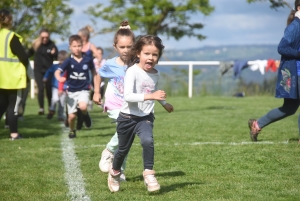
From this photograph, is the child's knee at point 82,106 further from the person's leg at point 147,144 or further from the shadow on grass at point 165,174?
the person's leg at point 147,144

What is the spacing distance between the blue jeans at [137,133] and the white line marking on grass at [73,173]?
452mm

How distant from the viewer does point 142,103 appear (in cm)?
664

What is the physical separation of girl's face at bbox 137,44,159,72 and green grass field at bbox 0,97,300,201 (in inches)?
46.3

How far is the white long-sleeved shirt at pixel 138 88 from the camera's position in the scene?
6484 millimetres

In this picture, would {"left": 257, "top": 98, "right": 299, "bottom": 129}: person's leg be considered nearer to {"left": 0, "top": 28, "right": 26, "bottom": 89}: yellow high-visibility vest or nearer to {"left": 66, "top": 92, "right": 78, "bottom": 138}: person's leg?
{"left": 66, "top": 92, "right": 78, "bottom": 138}: person's leg

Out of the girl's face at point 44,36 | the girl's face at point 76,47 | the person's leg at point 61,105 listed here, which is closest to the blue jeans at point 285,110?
the girl's face at point 76,47

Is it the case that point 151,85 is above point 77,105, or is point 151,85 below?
above

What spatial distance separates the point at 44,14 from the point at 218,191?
92.7ft

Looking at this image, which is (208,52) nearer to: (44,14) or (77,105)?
(44,14)

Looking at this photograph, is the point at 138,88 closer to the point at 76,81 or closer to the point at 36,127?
the point at 76,81

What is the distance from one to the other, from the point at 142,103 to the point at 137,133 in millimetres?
285

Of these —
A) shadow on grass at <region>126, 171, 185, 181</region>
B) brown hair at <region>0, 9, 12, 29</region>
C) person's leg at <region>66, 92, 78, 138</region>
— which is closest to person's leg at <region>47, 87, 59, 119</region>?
person's leg at <region>66, 92, 78, 138</region>

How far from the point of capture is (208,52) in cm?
12594

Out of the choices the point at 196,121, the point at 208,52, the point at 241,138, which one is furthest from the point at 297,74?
the point at 208,52
